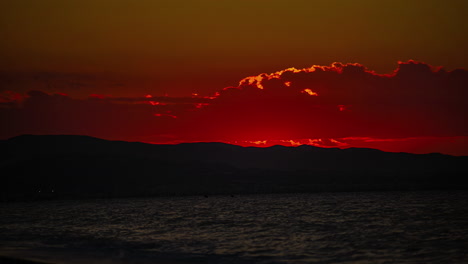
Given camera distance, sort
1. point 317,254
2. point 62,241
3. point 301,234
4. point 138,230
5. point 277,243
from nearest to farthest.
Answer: point 317,254
point 277,243
point 62,241
point 301,234
point 138,230

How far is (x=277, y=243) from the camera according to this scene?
4778 centimetres

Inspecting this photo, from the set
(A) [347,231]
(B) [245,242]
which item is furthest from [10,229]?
(A) [347,231]

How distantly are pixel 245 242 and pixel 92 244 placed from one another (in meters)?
12.2

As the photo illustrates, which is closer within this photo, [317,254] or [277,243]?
[317,254]

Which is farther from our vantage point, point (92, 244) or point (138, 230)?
Result: point (138, 230)

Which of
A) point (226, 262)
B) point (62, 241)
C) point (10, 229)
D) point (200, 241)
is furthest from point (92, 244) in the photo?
point (10, 229)

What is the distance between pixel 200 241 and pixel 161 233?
29.7 ft

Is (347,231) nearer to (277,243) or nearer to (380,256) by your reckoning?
(277,243)

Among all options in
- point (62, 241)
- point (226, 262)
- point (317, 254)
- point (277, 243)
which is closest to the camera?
point (226, 262)

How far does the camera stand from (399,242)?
48094mm

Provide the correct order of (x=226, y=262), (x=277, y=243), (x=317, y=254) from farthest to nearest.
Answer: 1. (x=277, y=243)
2. (x=317, y=254)
3. (x=226, y=262)

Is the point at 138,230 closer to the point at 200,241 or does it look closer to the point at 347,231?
the point at 200,241

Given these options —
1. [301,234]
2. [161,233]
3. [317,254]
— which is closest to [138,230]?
[161,233]

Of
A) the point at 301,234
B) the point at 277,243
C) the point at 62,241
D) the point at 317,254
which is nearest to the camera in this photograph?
the point at 317,254
